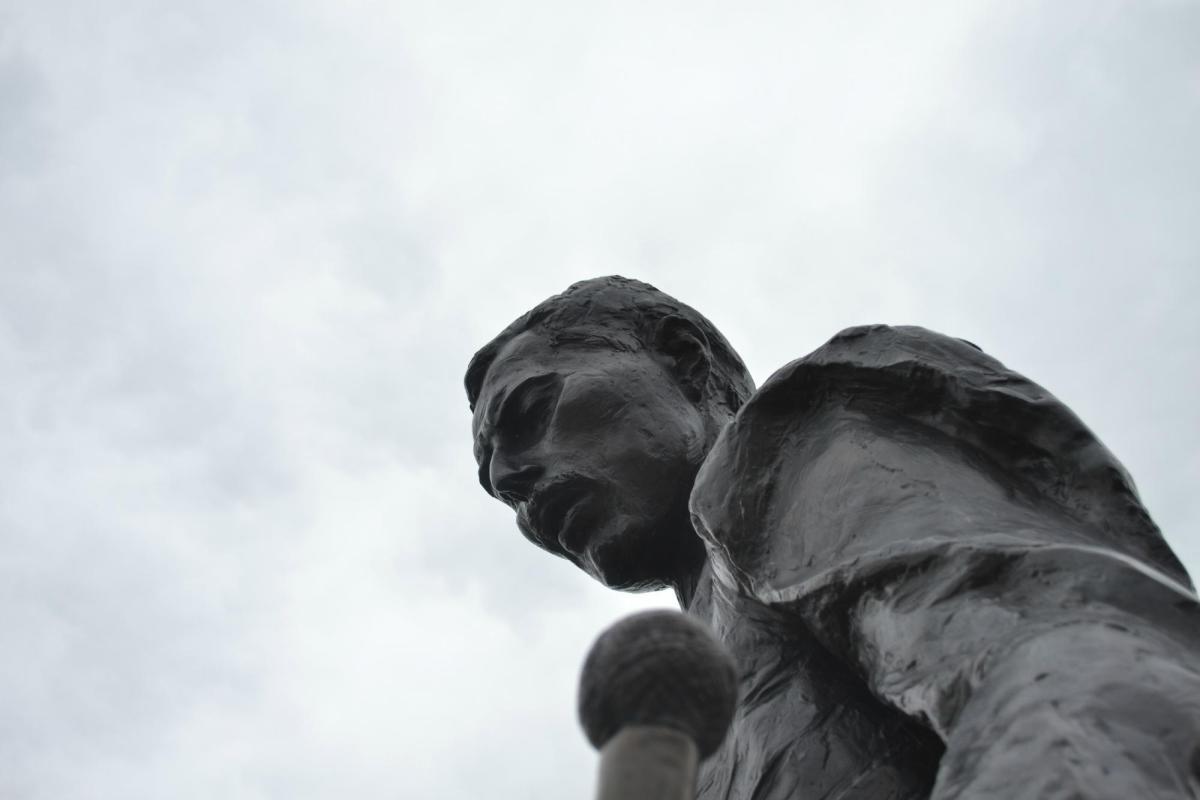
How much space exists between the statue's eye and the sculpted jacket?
3.37 ft

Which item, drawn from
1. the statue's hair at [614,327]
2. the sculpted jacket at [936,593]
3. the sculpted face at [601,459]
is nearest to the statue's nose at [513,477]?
the sculpted face at [601,459]

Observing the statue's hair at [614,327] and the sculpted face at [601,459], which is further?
the statue's hair at [614,327]

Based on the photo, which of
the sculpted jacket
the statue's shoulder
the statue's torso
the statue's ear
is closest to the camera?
the sculpted jacket

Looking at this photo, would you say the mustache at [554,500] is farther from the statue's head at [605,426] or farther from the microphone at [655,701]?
the microphone at [655,701]

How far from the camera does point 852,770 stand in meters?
3.39

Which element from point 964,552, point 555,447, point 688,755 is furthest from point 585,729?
point 555,447

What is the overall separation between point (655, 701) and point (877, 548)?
3.62 feet

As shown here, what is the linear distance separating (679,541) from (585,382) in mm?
601

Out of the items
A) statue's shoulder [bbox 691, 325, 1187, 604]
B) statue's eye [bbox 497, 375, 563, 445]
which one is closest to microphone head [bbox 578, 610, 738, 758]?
statue's shoulder [bbox 691, 325, 1187, 604]

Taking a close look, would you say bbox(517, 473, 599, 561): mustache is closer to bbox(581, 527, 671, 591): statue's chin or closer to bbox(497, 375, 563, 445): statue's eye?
bbox(581, 527, 671, 591): statue's chin

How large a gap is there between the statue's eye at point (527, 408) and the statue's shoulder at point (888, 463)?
1318 millimetres

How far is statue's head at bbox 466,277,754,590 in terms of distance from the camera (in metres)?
4.71

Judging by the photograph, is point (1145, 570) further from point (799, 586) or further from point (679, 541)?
point (679, 541)

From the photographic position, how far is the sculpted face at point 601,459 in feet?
15.4
